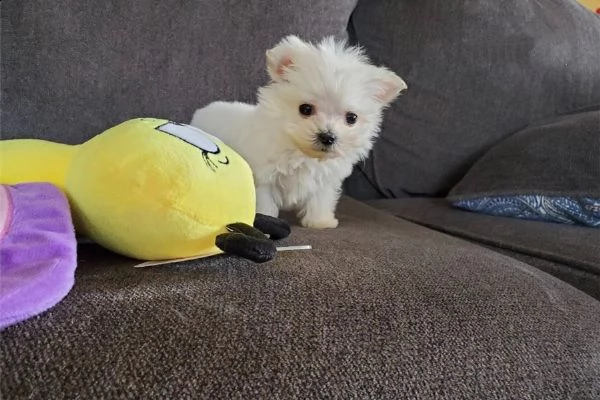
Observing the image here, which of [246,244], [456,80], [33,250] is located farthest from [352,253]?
[456,80]

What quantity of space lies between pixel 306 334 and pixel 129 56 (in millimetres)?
902

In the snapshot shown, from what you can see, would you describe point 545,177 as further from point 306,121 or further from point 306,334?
point 306,334

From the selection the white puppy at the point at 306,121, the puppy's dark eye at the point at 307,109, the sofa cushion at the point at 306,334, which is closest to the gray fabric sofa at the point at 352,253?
the sofa cushion at the point at 306,334

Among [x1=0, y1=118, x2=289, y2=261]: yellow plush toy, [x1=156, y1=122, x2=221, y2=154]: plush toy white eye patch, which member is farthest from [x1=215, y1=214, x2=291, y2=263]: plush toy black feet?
[x1=156, y1=122, x2=221, y2=154]: plush toy white eye patch

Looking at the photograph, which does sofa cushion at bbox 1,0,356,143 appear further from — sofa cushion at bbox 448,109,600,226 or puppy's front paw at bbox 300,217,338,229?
sofa cushion at bbox 448,109,600,226

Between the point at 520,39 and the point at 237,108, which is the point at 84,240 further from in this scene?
the point at 520,39

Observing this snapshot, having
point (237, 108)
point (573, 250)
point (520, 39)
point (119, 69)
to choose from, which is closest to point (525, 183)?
point (573, 250)

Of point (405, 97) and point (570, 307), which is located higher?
point (405, 97)

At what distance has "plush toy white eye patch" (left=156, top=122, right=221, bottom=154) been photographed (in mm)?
788

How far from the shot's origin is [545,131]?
1426 mm

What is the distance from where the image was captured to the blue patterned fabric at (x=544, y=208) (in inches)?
49.8

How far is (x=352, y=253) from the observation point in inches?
34.7

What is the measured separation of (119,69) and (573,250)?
1.02m

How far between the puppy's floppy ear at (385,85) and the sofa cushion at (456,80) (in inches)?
15.3
